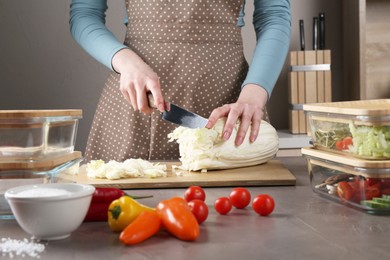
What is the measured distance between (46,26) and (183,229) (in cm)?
238

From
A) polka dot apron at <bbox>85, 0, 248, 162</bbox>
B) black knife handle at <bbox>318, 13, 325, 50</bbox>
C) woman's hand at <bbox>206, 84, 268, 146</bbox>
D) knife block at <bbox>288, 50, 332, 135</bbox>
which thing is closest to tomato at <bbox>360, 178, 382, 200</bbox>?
woman's hand at <bbox>206, 84, 268, 146</bbox>

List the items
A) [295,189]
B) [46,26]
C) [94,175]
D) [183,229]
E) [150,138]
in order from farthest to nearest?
[46,26]
[150,138]
[94,175]
[295,189]
[183,229]

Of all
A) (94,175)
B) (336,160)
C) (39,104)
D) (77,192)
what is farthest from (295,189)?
(39,104)

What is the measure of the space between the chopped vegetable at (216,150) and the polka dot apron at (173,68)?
0.87ft

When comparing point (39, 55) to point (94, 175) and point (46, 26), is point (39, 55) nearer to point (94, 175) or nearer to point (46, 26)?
point (46, 26)

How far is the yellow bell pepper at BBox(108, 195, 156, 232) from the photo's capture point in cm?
108

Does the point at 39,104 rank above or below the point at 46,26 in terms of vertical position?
below

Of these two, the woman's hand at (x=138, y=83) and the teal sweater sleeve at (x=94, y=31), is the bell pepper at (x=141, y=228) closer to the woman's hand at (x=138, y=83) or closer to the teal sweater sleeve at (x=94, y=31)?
the woman's hand at (x=138, y=83)

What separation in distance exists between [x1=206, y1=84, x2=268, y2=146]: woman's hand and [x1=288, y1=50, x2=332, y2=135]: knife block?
1266 millimetres

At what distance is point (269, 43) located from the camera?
203 centimetres

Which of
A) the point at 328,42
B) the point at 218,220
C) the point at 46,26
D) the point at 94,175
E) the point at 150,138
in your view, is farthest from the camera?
the point at 328,42

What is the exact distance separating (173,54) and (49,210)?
1191 millimetres

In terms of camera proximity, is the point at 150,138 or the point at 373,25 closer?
the point at 150,138

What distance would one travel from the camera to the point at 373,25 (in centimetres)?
334
